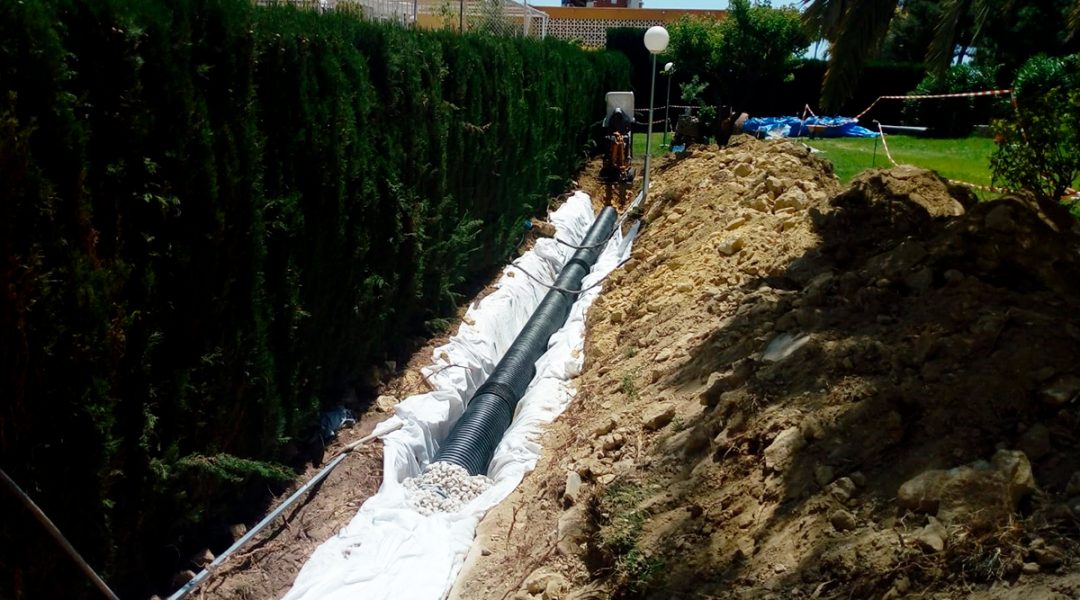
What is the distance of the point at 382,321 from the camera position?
675 centimetres

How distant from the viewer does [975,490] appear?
3.00 m

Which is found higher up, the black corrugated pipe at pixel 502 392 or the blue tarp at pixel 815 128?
the blue tarp at pixel 815 128

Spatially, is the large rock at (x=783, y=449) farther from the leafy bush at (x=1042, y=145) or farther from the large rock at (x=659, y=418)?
the leafy bush at (x=1042, y=145)

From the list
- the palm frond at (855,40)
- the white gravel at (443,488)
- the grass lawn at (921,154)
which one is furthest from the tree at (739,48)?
the white gravel at (443,488)

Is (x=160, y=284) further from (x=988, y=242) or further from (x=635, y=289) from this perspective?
(x=635, y=289)

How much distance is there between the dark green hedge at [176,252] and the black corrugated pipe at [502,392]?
978 mm

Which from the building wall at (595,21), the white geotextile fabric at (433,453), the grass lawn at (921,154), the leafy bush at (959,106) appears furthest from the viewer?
the building wall at (595,21)

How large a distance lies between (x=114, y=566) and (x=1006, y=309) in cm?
456

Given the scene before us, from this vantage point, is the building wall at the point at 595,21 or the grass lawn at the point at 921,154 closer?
the grass lawn at the point at 921,154

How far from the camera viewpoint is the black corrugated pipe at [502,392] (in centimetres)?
614

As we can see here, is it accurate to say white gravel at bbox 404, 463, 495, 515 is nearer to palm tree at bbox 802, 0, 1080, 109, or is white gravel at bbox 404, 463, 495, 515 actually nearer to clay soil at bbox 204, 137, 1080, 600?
clay soil at bbox 204, 137, 1080, 600

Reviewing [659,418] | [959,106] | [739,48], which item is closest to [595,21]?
[739,48]

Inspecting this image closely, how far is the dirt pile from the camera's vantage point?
9.76 feet

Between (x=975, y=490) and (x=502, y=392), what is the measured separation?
440cm
